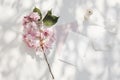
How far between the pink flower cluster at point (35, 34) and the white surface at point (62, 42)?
5 cm

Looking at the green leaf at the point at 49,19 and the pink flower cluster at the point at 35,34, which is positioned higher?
the green leaf at the point at 49,19

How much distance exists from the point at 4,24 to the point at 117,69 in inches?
31.6

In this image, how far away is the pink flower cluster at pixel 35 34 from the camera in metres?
1.78

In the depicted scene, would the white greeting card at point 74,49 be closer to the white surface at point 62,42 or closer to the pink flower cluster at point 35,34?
the white surface at point 62,42

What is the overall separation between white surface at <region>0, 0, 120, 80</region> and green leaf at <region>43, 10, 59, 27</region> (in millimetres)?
38

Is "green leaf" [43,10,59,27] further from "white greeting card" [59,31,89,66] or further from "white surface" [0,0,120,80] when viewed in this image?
"white greeting card" [59,31,89,66]

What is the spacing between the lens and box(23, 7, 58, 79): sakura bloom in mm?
1782

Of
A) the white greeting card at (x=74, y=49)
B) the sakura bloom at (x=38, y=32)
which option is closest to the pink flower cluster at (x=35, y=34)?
the sakura bloom at (x=38, y=32)

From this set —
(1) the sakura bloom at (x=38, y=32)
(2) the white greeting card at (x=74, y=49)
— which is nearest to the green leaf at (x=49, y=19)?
(1) the sakura bloom at (x=38, y=32)

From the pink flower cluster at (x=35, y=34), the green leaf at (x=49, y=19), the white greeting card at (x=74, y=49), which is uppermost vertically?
the green leaf at (x=49, y=19)

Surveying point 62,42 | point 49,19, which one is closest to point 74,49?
point 62,42

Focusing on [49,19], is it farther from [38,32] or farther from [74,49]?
[74,49]

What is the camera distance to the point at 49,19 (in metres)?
1.85

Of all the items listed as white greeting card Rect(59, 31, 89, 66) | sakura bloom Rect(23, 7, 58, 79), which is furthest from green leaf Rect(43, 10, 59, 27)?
white greeting card Rect(59, 31, 89, 66)
